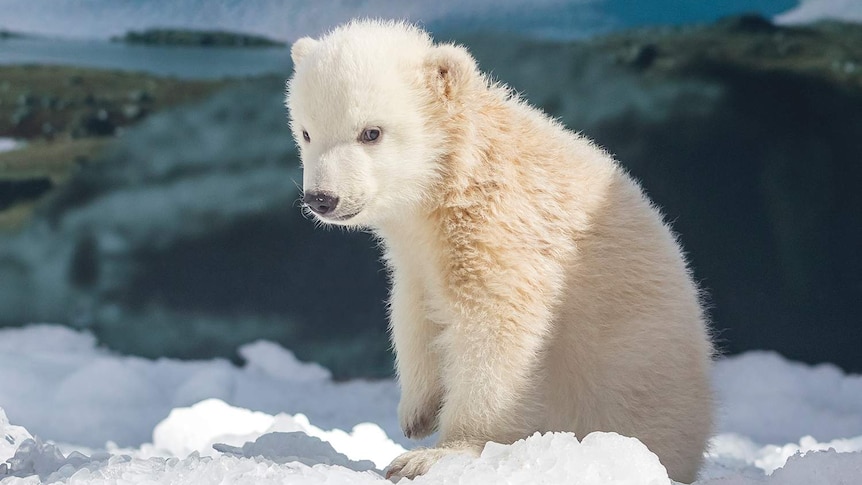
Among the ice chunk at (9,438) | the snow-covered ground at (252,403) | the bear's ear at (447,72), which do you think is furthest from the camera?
the snow-covered ground at (252,403)

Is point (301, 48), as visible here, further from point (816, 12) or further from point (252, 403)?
point (816, 12)

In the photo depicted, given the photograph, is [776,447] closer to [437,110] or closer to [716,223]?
[716,223]

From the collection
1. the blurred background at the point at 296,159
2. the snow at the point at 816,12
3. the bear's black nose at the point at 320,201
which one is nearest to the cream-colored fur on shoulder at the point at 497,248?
the bear's black nose at the point at 320,201

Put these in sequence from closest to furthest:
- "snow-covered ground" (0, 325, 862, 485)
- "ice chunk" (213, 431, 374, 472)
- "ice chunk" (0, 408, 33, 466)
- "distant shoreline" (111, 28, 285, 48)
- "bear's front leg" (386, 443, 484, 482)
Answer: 1. "bear's front leg" (386, 443, 484, 482)
2. "ice chunk" (0, 408, 33, 466)
3. "ice chunk" (213, 431, 374, 472)
4. "snow-covered ground" (0, 325, 862, 485)
5. "distant shoreline" (111, 28, 285, 48)

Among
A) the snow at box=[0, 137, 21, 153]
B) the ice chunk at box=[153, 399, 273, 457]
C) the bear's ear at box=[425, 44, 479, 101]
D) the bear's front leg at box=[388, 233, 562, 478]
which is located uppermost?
the snow at box=[0, 137, 21, 153]

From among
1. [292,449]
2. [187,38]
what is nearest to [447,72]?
[292,449]

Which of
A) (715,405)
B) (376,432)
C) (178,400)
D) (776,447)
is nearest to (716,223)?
(776,447)

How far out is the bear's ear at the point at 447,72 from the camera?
Answer: 10.2 feet

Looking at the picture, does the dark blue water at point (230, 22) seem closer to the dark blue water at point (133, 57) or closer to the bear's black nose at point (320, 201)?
the dark blue water at point (133, 57)

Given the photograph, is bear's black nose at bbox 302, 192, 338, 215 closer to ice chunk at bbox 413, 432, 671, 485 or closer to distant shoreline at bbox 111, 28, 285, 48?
ice chunk at bbox 413, 432, 671, 485

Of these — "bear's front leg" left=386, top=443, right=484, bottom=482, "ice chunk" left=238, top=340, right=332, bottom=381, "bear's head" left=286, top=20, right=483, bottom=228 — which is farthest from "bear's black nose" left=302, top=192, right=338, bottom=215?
"ice chunk" left=238, top=340, right=332, bottom=381

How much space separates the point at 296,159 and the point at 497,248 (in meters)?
4.45

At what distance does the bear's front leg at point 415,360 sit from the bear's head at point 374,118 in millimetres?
378

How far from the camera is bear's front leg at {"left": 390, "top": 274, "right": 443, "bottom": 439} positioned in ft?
11.0
